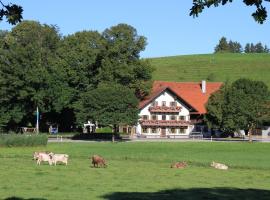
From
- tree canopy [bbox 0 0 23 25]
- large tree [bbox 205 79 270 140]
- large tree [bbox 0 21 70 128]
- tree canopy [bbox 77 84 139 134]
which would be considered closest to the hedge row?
tree canopy [bbox 77 84 139 134]

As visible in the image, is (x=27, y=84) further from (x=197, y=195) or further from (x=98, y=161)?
(x=197, y=195)

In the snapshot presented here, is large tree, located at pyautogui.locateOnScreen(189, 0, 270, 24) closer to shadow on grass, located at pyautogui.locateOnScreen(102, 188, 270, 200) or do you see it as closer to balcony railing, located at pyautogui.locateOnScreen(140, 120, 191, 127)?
shadow on grass, located at pyautogui.locateOnScreen(102, 188, 270, 200)

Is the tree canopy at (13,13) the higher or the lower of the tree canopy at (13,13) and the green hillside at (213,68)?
the lower

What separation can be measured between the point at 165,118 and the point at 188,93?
14.0 meters

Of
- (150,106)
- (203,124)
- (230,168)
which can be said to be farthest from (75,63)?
(230,168)

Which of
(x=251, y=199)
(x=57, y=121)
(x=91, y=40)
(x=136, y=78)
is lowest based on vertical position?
(x=251, y=199)

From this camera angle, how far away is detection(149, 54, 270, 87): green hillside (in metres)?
163

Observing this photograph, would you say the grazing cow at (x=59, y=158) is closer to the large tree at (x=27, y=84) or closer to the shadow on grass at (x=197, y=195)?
the shadow on grass at (x=197, y=195)

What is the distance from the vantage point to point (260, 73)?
16400 cm

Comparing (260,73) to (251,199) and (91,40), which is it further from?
(251,199)

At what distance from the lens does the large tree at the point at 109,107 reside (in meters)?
90.4

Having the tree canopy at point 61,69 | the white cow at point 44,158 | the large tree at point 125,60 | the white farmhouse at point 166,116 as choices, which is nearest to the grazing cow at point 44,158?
the white cow at point 44,158

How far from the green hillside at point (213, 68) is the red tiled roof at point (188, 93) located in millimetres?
26655

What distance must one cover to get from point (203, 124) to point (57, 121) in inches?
1131
